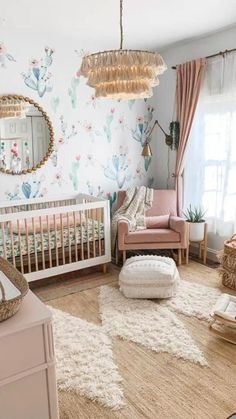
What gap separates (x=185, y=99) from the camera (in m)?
4.07

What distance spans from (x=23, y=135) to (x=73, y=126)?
2.05ft

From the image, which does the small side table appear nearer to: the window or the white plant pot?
the white plant pot

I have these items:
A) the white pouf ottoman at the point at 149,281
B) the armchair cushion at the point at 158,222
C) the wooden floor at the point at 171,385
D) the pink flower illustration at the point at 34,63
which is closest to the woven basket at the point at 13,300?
the wooden floor at the point at 171,385

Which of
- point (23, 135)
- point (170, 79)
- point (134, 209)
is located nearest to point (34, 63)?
point (23, 135)

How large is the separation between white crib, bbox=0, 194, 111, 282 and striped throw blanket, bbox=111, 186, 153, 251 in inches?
12.4

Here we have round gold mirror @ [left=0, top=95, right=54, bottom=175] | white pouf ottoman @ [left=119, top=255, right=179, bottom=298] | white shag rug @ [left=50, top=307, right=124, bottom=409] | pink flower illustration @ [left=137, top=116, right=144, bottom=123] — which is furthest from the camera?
pink flower illustration @ [left=137, top=116, right=144, bottom=123]

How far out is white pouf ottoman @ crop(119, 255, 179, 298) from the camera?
2.96 m

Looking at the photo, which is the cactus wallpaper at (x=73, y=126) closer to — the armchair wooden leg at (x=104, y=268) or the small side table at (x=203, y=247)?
the armchair wooden leg at (x=104, y=268)


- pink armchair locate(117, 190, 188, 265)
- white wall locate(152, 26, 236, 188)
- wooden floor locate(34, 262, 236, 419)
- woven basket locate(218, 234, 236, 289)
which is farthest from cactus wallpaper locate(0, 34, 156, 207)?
wooden floor locate(34, 262, 236, 419)

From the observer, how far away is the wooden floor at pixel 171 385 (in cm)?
180

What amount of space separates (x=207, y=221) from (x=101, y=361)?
7.79 feet

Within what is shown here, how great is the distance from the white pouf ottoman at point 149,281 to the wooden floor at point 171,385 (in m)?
0.35

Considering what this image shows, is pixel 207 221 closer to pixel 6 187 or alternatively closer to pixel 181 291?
pixel 181 291

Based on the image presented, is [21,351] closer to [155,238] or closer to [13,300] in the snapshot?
[13,300]
